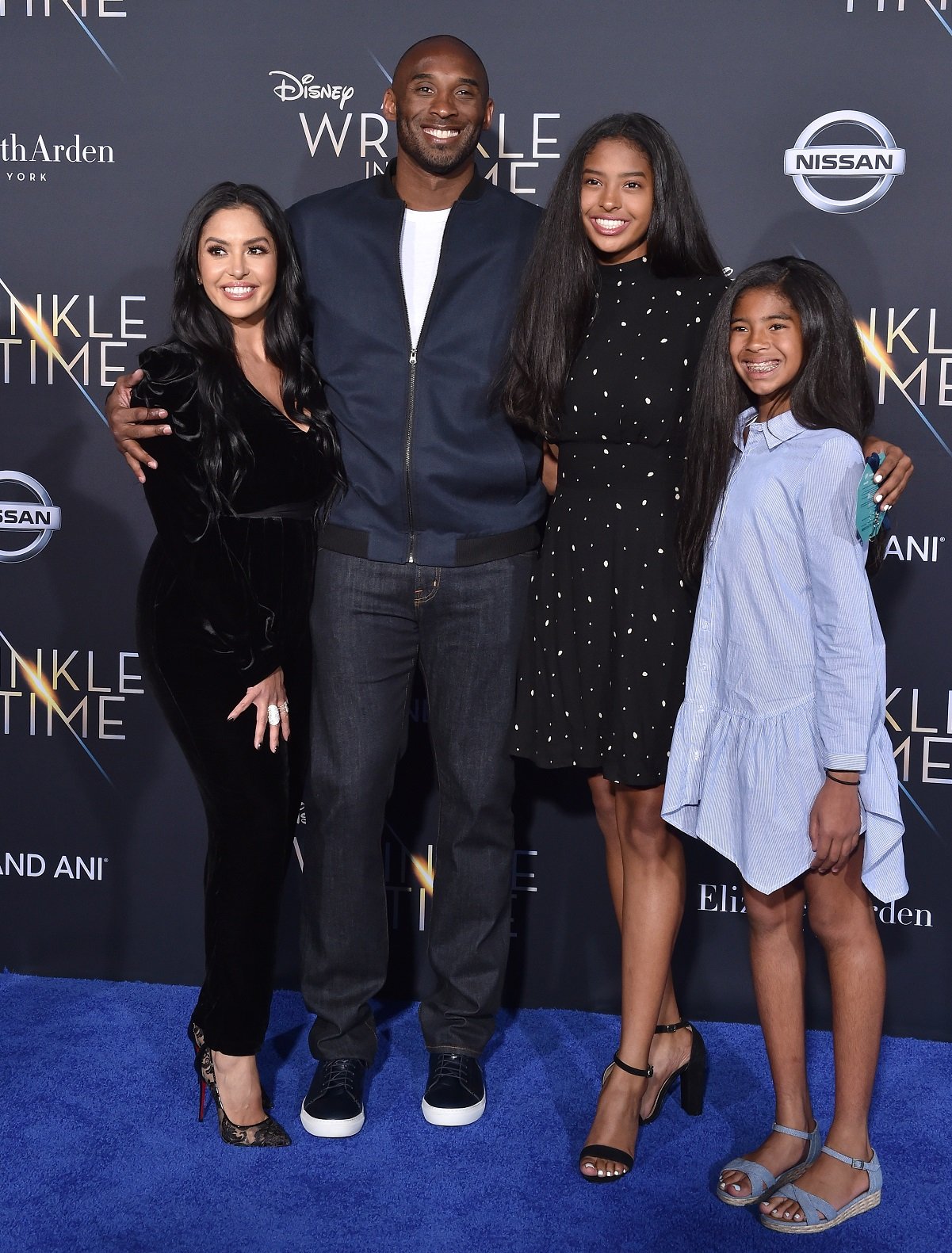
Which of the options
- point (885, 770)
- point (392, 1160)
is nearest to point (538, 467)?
point (885, 770)

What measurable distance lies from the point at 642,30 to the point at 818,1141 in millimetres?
2364

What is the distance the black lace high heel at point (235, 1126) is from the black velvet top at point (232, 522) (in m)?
0.73

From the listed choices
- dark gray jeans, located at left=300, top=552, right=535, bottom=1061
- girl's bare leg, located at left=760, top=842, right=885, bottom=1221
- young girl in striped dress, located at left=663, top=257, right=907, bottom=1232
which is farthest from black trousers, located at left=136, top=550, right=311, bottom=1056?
girl's bare leg, located at left=760, top=842, right=885, bottom=1221

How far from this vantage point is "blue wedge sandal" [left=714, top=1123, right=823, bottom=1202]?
2.24 meters

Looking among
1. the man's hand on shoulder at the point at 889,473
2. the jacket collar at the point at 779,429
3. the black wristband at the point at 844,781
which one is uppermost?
the jacket collar at the point at 779,429

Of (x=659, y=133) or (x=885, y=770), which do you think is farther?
(x=659, y=133)

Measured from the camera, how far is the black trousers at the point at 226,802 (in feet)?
7.57

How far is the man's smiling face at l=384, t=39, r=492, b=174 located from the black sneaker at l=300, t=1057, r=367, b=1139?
1.81m

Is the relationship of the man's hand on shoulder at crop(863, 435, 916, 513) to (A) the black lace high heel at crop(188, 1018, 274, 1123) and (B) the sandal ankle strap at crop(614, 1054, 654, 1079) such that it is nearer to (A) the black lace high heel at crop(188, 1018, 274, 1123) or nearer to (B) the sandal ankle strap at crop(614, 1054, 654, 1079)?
(B) the sandal ankle strap at crop(614, 1054, 654, 1079)

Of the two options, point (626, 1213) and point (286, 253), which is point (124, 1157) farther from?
point (286, 253)

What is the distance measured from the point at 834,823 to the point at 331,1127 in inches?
45.8

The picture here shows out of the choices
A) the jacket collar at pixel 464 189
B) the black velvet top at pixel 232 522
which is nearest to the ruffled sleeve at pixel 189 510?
the black velvet top at pixel 232 522

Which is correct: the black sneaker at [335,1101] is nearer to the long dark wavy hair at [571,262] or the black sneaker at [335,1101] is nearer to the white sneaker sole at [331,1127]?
the white sneaker sole at [331,1127]

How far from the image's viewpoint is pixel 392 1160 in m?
2.40
